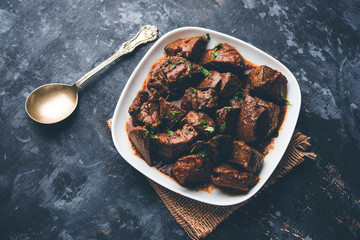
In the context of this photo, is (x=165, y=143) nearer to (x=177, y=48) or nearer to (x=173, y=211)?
(x=173, y=211)

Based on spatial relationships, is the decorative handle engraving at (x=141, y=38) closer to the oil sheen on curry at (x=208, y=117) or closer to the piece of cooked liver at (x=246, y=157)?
the oil sheen on curry at (x=208, y=117)

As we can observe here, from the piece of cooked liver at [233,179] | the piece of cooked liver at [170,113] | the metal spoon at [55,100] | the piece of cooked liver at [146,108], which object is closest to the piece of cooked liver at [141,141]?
the piece of cooked liver at [146,108]

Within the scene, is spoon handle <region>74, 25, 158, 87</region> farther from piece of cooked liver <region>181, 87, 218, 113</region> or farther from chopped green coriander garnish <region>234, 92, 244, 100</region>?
chopped green coriander garnish <region>234, 92, 244, 100</region>

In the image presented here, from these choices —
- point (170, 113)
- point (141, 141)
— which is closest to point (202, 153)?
point (170, 113)

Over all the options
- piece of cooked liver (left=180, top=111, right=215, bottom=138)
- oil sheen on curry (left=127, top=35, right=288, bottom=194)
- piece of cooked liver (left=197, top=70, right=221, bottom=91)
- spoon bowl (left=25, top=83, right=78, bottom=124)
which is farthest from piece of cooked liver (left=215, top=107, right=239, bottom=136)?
spoon bowl (left=25, top=83, right=78, bottom=124)

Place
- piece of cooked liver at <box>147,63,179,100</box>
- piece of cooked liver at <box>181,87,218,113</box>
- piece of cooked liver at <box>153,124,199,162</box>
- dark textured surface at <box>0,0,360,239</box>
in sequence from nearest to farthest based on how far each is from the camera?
piece of cooked liver at <box>153,124,199,162</box> < piece of cooked liver at <box>181,87,218,113</box> < piece of cooked liver at <box>147,63,179,100</box> < dark textured surface at <box>0,0,360,239</box>

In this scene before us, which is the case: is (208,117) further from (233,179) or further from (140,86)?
(140,86)
